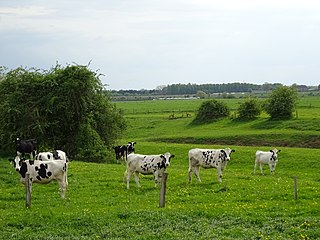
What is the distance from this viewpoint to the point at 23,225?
16.3 m

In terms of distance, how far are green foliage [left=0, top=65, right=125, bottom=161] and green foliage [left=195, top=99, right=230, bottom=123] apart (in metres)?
36.5

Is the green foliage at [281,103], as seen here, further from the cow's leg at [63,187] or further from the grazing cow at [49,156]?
the cow's leg at [63,187]

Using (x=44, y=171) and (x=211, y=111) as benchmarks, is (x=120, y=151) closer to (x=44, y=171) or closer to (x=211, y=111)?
(x=44, y=171)

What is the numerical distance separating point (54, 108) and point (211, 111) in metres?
41.4

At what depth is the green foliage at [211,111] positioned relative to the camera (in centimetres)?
7850

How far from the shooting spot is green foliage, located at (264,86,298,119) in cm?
7025

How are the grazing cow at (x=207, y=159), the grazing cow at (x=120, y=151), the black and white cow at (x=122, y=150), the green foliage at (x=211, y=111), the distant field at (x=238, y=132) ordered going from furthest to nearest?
the green foliage at (x=211, y=111) → the distant field at (x=238, y=132) → the grazing cow at (x=120, y=151) → the black and white cow at (x=122, y=150) → the grazing cow at (x=207, y=159)

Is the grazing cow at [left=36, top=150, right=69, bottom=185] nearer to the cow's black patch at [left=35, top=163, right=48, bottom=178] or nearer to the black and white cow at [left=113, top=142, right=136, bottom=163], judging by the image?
the cow's black patch at [left=35, top=163, right=48, bottom=178]

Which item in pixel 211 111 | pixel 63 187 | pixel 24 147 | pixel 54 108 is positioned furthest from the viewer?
pixel 211 111

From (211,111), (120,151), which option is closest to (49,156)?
(120,151)

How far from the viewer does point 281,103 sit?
232ft

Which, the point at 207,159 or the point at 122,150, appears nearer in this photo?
the point at 207,159

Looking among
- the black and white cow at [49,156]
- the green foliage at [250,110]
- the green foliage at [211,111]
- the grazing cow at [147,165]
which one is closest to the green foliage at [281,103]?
the green foliage at [250,110]

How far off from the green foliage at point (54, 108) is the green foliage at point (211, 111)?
120ft
